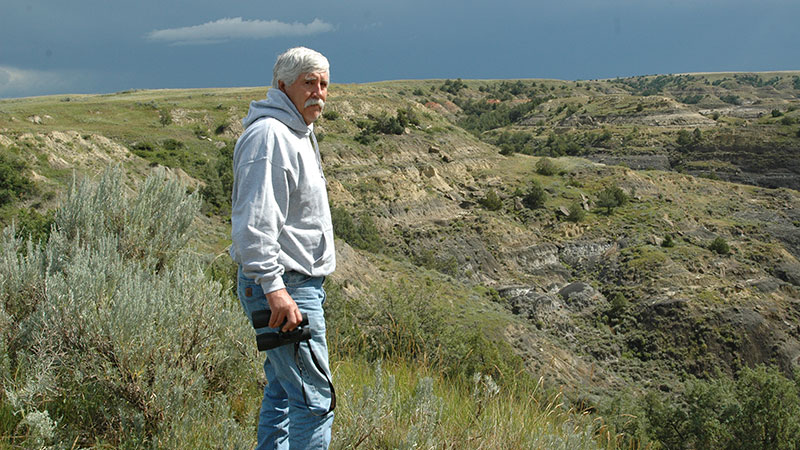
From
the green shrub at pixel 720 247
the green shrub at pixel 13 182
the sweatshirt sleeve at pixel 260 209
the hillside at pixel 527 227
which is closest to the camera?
the sweatshirt sleeve at pixel 260 209

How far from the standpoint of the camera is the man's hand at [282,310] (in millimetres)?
1907

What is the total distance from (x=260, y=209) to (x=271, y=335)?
1.64ft

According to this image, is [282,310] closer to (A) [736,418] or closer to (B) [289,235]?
(B) [289,235]

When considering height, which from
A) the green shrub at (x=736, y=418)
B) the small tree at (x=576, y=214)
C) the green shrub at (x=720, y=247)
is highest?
the small tree at (x=576, y=214)

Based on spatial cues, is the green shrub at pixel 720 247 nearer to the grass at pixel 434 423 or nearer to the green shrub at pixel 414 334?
the green shrub at pixel 414 334

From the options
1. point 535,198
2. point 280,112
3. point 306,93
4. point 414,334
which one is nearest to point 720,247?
point 535,198

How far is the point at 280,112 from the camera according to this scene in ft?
6.97

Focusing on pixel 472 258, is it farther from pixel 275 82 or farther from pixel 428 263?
pixel 275 82

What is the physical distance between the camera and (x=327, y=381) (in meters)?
2.13

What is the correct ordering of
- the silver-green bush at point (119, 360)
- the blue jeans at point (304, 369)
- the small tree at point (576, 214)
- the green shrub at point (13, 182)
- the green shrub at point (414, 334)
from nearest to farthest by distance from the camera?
the blue jeans at point (304, 369), the silver-green bush at point (119, 360), the green shrub at point (414, 334), the green shrub at point (13, 182), the small tree at point (576, 214)

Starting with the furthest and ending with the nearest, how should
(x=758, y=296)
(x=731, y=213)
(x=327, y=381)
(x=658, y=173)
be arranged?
(x=658, y=173) < (x=731, y=213) < (x=758, y=296) < (x=327, y=381)

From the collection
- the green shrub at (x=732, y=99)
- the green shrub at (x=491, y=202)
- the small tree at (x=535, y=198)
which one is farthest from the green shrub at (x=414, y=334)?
the green shrub at (x=732, y=99)

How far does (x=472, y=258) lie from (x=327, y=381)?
111 ft

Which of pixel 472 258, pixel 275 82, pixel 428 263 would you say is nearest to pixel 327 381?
pixel 275 82
